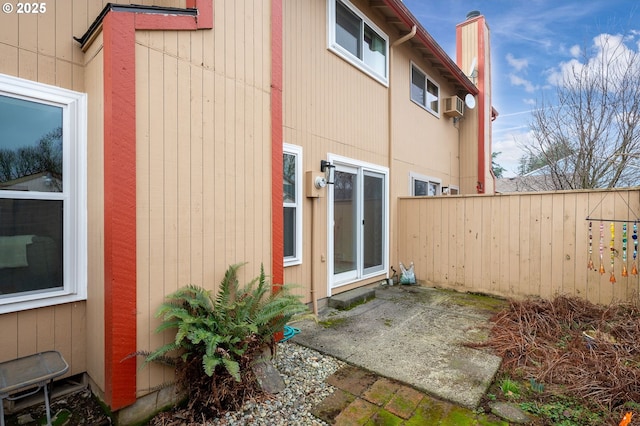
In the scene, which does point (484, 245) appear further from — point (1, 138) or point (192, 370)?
point (1, 138)

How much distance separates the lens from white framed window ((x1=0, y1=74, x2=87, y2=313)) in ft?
7.16

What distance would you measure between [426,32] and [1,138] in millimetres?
6763

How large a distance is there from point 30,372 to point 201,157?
1741 mm

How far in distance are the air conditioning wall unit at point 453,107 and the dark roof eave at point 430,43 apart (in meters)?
0.50

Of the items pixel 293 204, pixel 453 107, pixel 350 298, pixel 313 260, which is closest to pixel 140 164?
pixel 293 204

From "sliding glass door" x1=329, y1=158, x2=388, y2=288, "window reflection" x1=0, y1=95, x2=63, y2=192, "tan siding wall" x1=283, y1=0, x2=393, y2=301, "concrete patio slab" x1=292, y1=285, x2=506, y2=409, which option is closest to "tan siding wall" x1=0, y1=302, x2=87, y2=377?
"window reflection" x1=0, y1=95, x2=63, y2=192

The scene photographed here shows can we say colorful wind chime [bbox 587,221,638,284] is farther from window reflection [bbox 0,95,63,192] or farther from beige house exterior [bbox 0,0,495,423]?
window reflection [bbox 0,95,63,192]

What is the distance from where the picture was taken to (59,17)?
2357 mm

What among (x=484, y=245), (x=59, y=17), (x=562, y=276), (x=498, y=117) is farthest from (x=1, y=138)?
(x=498, y=117)

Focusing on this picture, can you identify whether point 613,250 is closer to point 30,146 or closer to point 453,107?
point 453,107

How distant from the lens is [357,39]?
17.7 ft

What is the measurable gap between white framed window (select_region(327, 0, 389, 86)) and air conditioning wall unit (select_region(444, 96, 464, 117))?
3095 mm

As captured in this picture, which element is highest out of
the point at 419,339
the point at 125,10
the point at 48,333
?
the point at 125,10

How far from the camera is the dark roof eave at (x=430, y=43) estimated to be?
5492 mm
